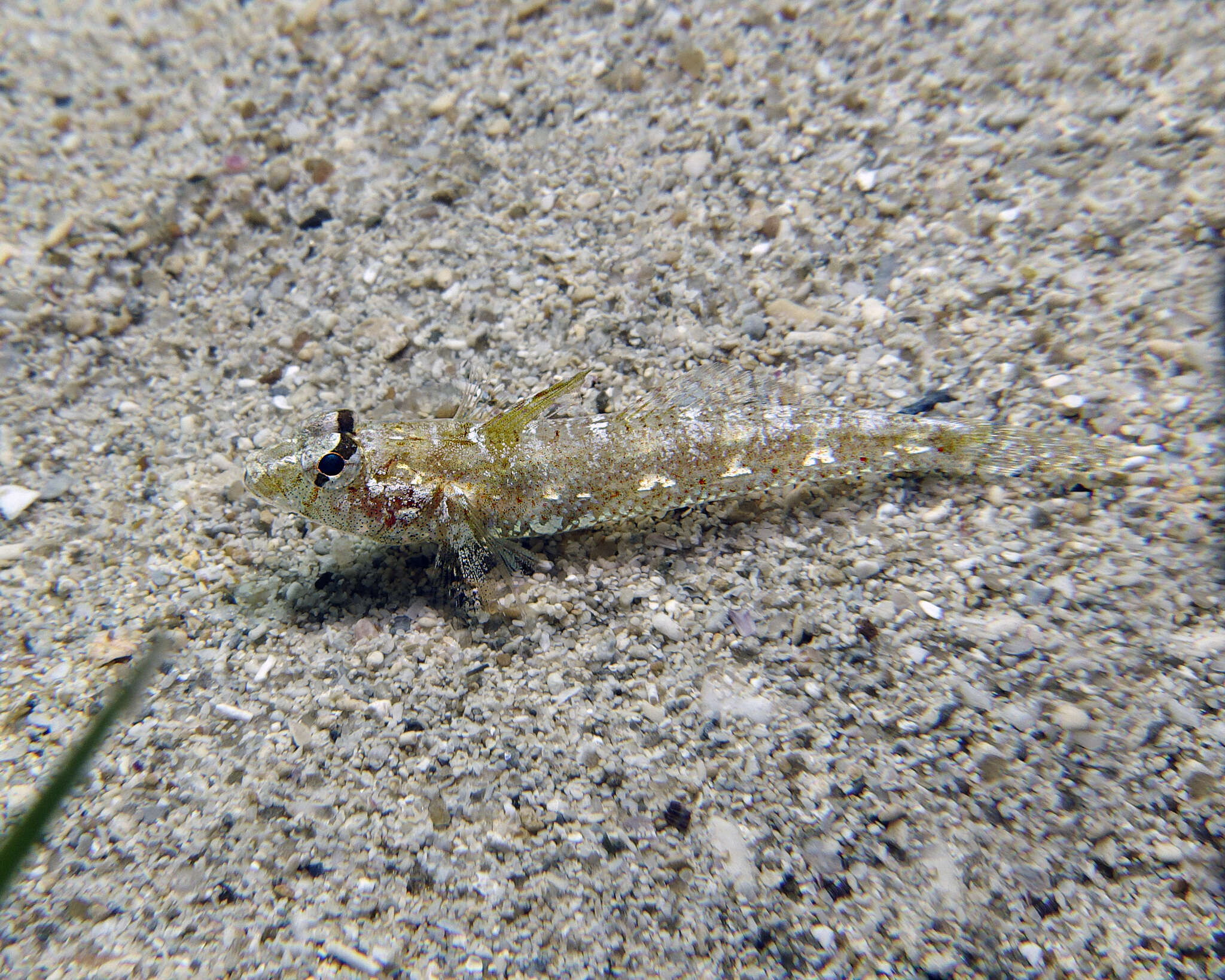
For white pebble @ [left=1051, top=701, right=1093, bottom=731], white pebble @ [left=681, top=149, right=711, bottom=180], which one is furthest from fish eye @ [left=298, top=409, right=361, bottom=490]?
white pebble @ [left=1051, top=701, right=1093, bottom=731]

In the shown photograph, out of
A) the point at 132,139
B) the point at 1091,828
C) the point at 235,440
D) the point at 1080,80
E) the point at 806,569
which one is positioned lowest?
the point at 1091,828

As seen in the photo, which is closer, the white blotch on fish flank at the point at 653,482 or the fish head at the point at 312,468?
the fish head at the point at 312,468

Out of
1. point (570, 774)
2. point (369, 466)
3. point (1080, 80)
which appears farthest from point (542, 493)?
point (1080, 80)

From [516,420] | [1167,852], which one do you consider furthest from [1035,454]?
[516,420]

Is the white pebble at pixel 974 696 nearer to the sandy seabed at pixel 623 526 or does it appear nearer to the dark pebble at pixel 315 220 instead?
the sandy seabed at pixel 623 526

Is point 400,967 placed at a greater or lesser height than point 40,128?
lesser

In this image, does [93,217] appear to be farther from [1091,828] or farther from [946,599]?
[1091,828]

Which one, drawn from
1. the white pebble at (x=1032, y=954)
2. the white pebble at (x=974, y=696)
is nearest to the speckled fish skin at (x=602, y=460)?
the white pebble at (x=974, y=696)

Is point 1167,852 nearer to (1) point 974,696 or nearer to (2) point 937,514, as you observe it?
(1) point 974,696
